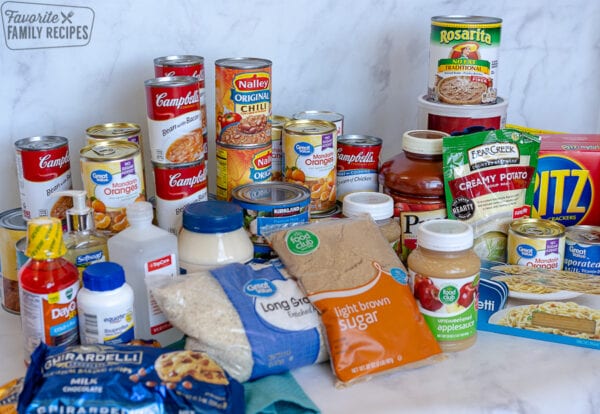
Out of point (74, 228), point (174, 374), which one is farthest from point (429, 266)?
point (74, 228)

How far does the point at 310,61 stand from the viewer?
159 centimetres

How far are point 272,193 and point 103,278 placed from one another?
1.33ft

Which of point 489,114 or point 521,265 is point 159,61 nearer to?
point 489,114

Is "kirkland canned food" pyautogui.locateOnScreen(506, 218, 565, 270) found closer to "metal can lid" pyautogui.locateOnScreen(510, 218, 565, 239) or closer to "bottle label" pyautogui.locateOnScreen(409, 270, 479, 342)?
"metal can lid" pyautogui.locateOnScreen(510, 218, 565, 239)

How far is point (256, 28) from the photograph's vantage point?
4.94ft

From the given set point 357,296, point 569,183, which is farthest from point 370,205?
point 569,183

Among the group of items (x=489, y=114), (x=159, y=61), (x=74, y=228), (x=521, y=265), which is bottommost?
(x=521, y=265)

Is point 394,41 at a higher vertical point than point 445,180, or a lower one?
higher

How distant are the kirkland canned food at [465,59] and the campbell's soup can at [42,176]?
0.70 m

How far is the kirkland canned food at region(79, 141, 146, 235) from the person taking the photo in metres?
1.13

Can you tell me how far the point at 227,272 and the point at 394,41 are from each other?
0.83 meters

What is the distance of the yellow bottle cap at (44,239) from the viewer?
954mm

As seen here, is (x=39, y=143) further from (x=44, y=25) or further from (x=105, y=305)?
(x=105, y=305)

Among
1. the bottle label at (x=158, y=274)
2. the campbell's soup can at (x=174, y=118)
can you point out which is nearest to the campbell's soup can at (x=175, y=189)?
the campbell's soup can at (x=174, y=118)
